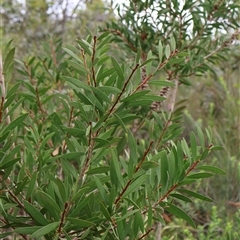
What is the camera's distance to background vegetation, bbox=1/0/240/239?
3.06ft

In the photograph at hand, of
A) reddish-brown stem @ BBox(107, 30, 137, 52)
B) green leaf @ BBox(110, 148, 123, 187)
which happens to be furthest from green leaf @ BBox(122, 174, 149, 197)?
reddish-brown stem @ BBox(107, 30, 137, 52)

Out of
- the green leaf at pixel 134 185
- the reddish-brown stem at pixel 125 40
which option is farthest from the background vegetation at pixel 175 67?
the green leaf at pixel 134 185

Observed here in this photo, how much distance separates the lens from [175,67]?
0.93 m

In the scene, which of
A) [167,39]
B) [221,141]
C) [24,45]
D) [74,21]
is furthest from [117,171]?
[74,21]

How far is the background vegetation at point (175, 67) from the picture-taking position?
3.06 feet

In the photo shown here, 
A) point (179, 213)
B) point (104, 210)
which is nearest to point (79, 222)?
point (104, 210)

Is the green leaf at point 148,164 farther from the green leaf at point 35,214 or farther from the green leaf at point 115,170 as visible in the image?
the green leaf at point 35,214

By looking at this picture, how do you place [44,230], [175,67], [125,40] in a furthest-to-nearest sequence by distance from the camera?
[125,40] < [175,67] < [44,230]

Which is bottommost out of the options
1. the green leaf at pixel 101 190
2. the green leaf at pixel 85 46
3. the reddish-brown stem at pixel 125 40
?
the green leaf at pixel 101 190

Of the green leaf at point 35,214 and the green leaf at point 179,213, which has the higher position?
the green leaf at point 179,213

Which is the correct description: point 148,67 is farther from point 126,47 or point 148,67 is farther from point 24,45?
point 24,45

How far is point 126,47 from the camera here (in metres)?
1.07

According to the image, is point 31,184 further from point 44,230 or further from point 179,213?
point 179,213

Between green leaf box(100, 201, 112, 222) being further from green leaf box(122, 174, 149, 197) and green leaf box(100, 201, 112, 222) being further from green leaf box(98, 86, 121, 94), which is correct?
green leaf box(98, 86, 121, 94)
